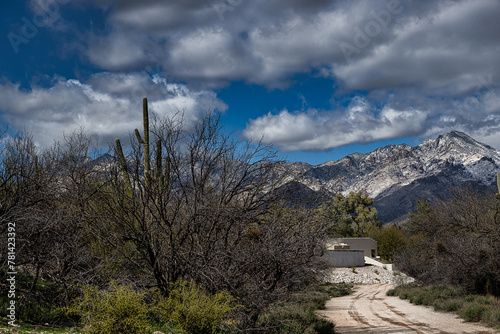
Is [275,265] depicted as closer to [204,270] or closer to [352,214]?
[204,270]

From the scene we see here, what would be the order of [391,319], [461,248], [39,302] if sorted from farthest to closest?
[461,248]
[391,319]
[39,302]

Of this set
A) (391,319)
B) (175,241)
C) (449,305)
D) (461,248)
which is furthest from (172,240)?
(461,248)

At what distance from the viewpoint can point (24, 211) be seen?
1277cm

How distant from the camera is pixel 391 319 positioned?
21.4m

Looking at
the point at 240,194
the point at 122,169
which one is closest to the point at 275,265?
the point at 240,194

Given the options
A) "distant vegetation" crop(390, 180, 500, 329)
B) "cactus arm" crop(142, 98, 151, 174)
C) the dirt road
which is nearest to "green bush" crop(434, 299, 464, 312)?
"distant vegetation" crop(390, 180, 500, 329)

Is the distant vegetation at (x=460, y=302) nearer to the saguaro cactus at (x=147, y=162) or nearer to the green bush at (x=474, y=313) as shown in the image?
the green bush at (x=474, y=313)

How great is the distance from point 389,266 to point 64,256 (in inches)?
1995

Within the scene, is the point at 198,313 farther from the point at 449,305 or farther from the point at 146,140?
Answer: the point at 449,305

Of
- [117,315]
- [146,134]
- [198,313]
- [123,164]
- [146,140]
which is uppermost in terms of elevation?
[146,134]

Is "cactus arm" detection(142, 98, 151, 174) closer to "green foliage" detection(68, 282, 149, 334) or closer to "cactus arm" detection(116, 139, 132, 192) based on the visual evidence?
"cactus arm" detection(116, 139, 132, 192)

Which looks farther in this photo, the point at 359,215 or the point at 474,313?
the point at 359,215

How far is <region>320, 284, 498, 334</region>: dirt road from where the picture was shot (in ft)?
58.7

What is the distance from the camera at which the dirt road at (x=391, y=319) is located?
1789 centimetres
